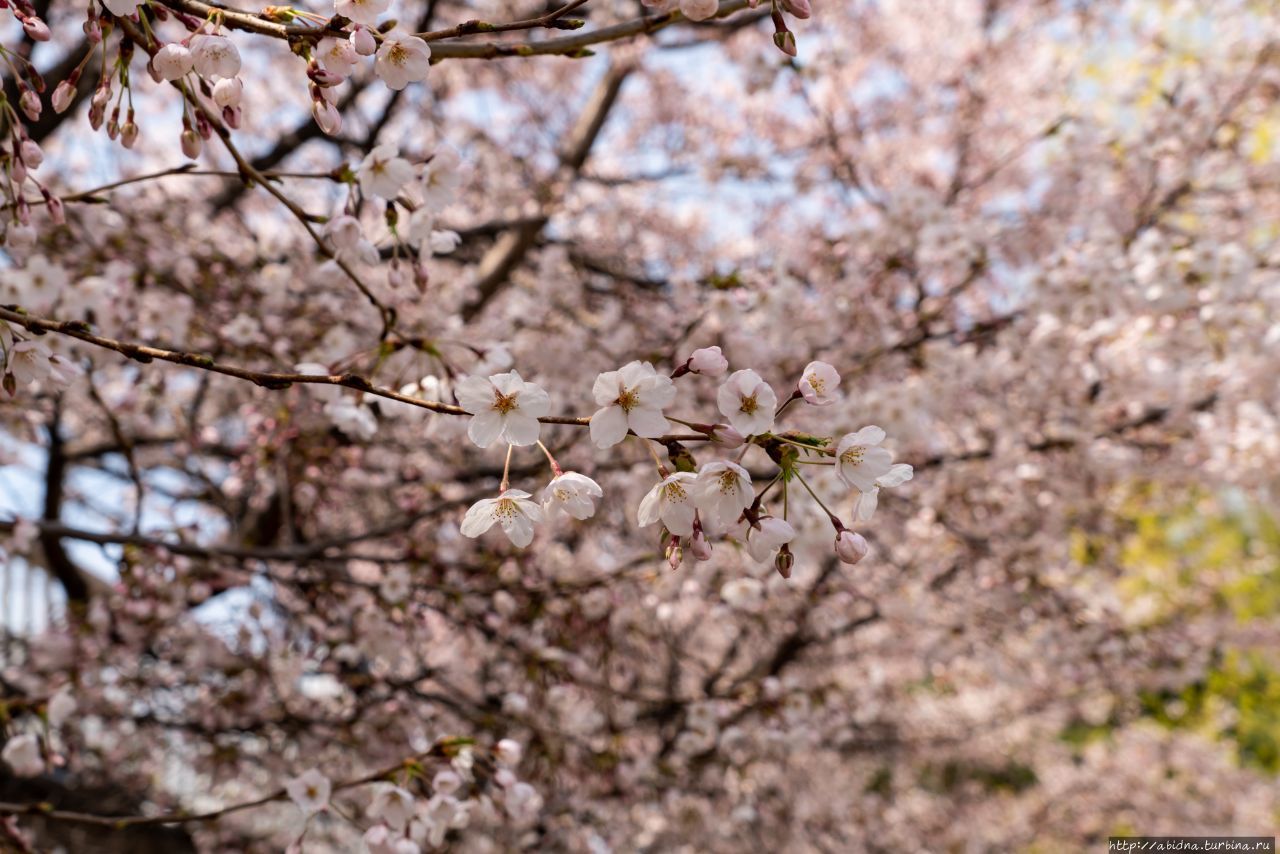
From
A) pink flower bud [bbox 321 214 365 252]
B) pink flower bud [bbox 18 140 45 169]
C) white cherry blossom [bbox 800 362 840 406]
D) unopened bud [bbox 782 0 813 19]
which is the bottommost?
white cherry blossom [bbox 800 362 840 406]

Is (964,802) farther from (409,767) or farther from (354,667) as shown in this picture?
(409,767)

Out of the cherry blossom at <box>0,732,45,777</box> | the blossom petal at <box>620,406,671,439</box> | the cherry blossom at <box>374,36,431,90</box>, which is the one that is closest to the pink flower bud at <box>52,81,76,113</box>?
the cherry blossom at <box>374,36,431,90</box>

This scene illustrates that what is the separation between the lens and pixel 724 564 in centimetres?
470

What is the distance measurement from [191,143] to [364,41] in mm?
484

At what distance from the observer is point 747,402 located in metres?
1.22

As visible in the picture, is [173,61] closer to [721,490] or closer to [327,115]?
[327,115]

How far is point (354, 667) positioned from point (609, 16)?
424 cm

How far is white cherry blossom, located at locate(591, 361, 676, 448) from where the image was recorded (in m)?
1.19

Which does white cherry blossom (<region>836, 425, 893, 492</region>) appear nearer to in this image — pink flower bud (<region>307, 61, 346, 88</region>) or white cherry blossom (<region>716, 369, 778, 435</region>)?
white cherry blossom (<region>716, 369, 778, 435</region>)

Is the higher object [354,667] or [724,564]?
[724,564]

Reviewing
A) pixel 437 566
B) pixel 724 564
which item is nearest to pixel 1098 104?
pixel 724 564

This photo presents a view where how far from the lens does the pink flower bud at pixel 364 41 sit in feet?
3.91

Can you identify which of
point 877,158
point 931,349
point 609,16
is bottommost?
point 931,349

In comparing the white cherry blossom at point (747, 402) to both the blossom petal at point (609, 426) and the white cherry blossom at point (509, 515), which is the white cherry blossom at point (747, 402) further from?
the white cherry blossom at point (509, 515)
